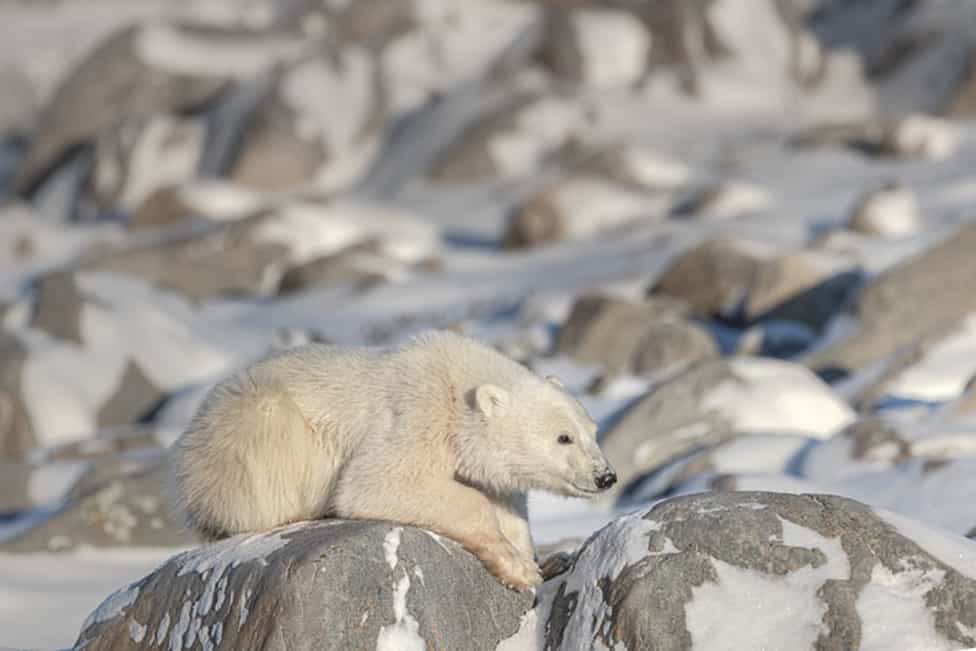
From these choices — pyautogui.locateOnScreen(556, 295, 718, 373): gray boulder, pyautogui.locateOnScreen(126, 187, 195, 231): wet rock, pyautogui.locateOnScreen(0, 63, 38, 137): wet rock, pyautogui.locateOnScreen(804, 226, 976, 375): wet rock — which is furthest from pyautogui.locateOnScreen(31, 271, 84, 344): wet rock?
pyautogui.locateOnScreen(0, 63, 38, 137): wet rock

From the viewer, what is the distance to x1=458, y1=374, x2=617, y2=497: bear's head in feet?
16.6

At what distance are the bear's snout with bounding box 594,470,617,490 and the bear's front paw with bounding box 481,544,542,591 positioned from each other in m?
0.40

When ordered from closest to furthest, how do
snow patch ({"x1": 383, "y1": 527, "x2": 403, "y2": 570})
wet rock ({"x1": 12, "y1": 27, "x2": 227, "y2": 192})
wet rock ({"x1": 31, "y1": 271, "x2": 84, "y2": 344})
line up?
snow patch ({"x1": 383, "y1": 527, "x2": 403, "y2": 570})
wet rock ({"x1": 31, "y1": 271, "x2": 84, "y2": 344})
wet rock ({"x1": 12, "y1": 27, "x2": 227, "y2": 192})

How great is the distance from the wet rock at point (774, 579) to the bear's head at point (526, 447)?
0.64 meters

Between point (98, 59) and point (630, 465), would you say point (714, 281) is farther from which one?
point (98, 59)

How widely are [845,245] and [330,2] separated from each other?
72.1 ft

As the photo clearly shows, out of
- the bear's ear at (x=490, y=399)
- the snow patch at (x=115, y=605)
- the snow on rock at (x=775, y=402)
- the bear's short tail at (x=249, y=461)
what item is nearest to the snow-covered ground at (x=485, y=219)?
the snow on rock at (x=775, y=402)

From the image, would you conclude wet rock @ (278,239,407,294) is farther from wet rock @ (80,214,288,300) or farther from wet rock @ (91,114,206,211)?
wet rock @ (91,114,206,211)

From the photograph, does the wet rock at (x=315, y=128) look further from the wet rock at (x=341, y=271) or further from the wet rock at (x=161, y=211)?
the wet rock at (x=341, y=271)

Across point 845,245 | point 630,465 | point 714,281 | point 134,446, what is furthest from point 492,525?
point 845,245

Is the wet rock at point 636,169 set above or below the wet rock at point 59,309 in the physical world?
below

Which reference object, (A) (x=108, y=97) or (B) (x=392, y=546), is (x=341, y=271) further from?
(B) (x=392, y=546)

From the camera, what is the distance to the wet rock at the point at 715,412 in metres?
9.17

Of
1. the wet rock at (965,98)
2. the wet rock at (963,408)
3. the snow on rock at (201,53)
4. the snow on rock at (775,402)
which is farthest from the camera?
the snow on rock at (201,53)
